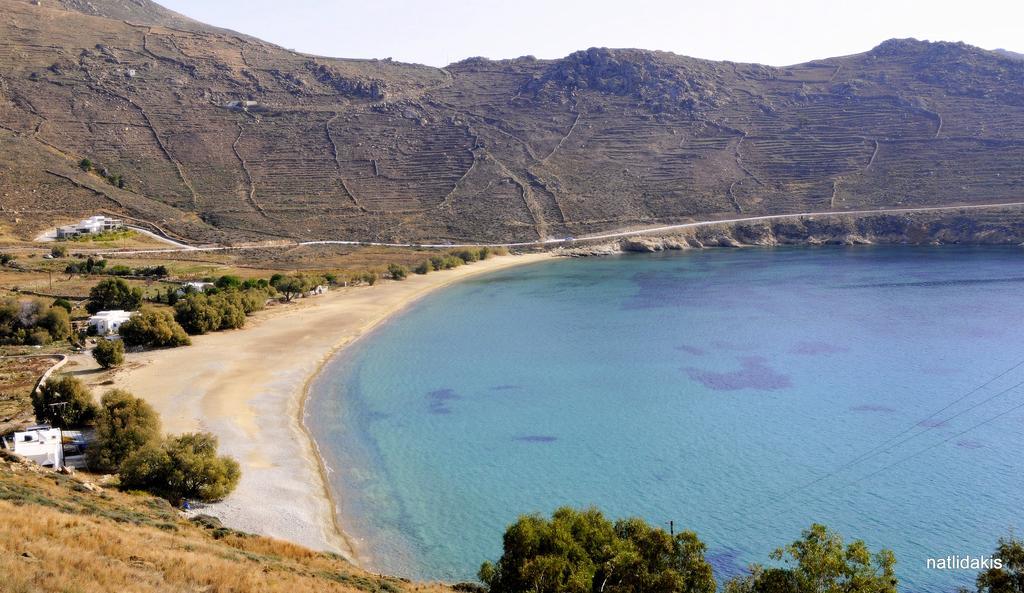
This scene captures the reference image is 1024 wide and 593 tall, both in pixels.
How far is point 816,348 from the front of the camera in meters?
42.0

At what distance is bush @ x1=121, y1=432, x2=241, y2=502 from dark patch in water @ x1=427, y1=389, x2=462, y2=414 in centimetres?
1145

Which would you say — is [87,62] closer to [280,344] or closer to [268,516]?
[280,344]

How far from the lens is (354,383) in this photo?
3662cm

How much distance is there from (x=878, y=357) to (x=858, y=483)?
17.1 m

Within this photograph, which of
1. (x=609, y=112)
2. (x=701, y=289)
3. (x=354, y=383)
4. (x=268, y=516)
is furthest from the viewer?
(x=609, y=112)

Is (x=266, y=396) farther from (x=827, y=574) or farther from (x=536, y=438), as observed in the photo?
(x=827, y=574)

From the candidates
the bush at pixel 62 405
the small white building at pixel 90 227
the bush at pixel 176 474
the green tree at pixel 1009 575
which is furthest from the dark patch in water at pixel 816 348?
the small white building at pixel 90 227

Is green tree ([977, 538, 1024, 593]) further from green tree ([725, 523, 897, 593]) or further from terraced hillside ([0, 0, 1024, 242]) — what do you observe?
terraced hillside ([0, 0, 1024, 242])

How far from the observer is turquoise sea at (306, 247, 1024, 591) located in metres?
22.1

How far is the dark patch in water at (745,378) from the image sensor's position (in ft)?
116

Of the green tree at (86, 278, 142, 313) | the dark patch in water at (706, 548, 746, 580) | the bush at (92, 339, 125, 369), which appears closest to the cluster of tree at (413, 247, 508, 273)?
the green tree at (86, 278, 142, 313)

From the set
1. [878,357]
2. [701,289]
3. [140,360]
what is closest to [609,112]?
[701,289]

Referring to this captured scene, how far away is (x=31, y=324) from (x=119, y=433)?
20338 millimetres

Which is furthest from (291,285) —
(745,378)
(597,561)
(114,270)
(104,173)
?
(597,561)
